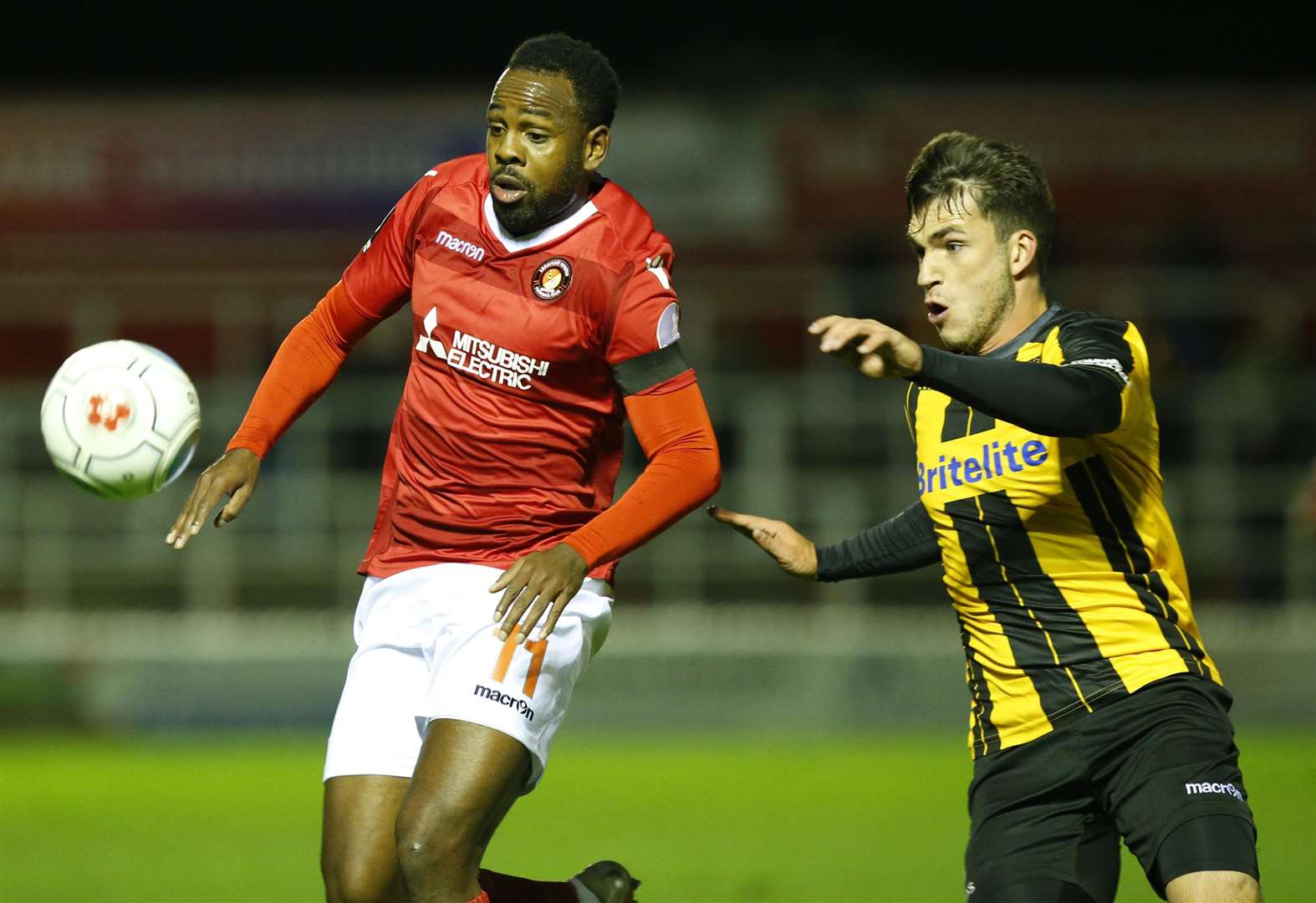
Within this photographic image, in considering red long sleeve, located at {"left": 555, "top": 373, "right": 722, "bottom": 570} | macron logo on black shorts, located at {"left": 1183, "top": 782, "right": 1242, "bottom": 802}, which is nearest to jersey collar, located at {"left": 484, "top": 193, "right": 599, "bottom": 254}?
red long sleeve, located at {"left": 555, "top": 373, "right": 722, "bottom": 570}

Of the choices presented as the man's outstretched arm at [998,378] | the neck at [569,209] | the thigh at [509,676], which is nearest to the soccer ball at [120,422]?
the thigh at [509,676]

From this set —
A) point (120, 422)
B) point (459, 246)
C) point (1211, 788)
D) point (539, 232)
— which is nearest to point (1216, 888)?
point (1211, 788)

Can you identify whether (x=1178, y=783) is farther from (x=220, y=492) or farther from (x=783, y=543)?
(x=220, y=492)

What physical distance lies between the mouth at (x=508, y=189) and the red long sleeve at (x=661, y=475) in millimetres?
554

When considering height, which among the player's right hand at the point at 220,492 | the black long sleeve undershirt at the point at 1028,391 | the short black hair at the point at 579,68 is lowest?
the player's right hand at the point at 220,492

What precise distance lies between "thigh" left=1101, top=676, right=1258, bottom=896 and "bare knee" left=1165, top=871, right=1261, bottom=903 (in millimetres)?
17

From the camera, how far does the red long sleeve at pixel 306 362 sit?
15.5ft

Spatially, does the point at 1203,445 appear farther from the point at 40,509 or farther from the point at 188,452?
the point at 188,452

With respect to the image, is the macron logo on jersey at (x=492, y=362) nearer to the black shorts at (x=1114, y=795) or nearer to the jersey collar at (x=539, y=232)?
the jersey collar at (x=539, y=232)

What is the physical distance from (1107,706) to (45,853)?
17.8ft

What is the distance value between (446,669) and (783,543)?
97 centimetres

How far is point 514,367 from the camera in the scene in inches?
175

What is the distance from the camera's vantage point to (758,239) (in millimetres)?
14703

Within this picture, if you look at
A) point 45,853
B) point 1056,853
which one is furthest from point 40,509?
point 1056,853
